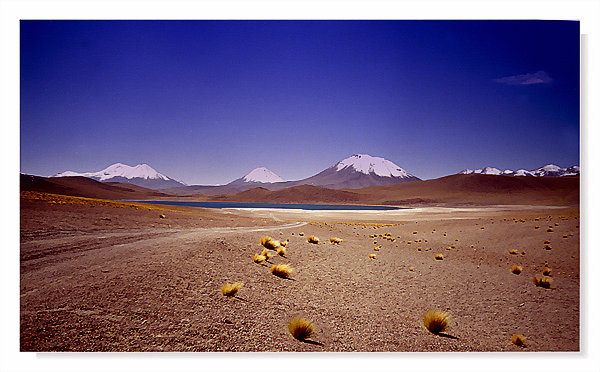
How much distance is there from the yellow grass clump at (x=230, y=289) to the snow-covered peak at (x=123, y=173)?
343cm

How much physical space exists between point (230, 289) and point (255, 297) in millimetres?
398

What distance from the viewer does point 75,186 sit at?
21.5 feet

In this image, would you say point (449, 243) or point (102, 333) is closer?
point (102, 333)

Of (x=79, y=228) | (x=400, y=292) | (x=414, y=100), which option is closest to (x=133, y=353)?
(x=400, y=292)

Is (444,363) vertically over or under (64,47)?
under

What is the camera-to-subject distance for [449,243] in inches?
465

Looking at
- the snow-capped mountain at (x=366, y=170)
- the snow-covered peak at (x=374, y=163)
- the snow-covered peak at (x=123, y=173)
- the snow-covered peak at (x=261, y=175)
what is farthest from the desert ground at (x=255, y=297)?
the snow-capped mountain at (x=366, y=170)

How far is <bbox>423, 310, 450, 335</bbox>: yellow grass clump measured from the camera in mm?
4516

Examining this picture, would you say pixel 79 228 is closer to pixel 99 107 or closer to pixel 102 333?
pixel 99 107

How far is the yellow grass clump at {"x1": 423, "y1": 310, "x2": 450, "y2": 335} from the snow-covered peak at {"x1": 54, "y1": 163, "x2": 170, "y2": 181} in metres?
5.97

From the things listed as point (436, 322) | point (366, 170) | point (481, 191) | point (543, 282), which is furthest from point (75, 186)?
point (366, 170)

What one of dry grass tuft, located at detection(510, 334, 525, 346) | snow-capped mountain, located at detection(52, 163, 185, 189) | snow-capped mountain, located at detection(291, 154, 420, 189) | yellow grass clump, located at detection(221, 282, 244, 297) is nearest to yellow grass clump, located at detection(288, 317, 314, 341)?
yellow grass clump, located at detection(221, 282, 244, 297)
